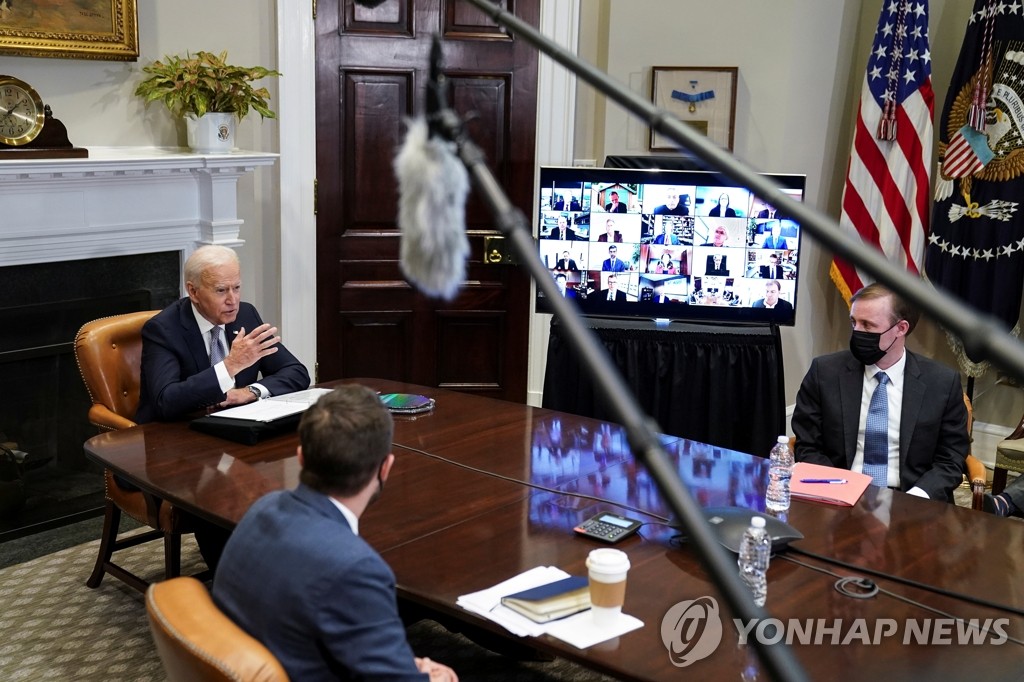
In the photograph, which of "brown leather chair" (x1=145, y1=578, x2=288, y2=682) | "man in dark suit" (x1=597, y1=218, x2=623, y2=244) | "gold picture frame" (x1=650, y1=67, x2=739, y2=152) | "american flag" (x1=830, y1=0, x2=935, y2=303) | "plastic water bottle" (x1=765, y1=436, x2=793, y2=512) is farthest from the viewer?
"gold picture frame" (x1=650, y1=67, x2=739, y2=152)

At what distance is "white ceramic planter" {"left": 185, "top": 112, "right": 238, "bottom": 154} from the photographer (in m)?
4.59

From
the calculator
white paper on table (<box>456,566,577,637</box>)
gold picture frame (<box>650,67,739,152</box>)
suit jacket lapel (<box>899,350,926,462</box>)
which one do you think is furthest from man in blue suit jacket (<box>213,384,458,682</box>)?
gold picture frame (<box>650,67,739,152</box>)

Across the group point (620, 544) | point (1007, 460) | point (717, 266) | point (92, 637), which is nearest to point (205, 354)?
point (92, 637)

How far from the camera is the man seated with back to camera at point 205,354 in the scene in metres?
3.29

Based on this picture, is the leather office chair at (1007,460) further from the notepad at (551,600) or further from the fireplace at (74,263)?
the fireplace at (74,263)

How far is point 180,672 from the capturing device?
1.70m

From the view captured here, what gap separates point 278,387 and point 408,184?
2789 millimetres

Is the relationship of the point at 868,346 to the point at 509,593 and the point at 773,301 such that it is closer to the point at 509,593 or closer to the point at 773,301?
the point at 773,301

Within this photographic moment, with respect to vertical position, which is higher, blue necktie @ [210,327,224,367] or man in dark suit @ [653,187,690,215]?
man in dark suit @ [653,187,690,215]

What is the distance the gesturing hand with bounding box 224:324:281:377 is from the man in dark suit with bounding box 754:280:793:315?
213 centimetres

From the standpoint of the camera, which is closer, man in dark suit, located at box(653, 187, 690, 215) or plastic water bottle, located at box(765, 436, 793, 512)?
plastic water bottle, located at box(765, 436, 793, 512)

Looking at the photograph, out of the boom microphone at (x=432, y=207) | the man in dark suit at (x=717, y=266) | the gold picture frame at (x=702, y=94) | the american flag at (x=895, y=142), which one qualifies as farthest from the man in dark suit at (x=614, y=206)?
the boom microphone at (x=432, y=207)

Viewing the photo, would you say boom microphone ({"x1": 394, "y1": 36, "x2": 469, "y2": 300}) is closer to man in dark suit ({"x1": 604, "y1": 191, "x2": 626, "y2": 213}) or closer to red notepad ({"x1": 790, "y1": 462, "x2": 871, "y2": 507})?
red notepad ({"x1": 790, "y1": 462, "x2": 871, "y2": 507})

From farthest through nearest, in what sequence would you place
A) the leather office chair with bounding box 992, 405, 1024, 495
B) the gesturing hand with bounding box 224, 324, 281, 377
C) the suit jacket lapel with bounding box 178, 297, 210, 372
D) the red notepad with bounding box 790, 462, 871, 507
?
the leather office chair with bounding box 992, 405, 1024, 495, the suit jacket lapel with bounding box 178, 297, 210, 372, the gesturing hand with bounding box 224, 324, 281, 377, the red notepad with bounding box 790, 462, 871, 507
